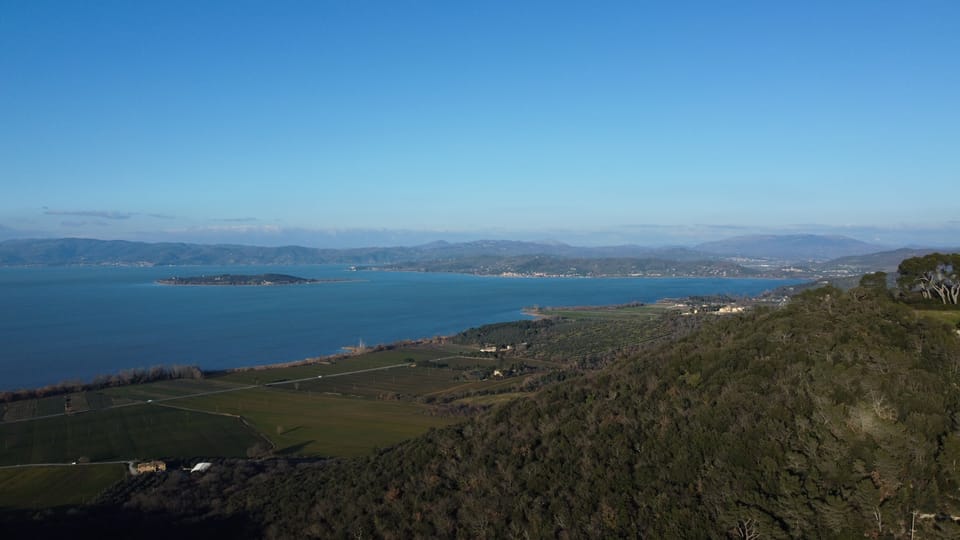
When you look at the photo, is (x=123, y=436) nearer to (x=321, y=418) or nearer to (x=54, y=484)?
(x=54, y=484)

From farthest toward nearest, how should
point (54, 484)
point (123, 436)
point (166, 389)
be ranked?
point (166, 389), point (123, 436), point (54, 484)

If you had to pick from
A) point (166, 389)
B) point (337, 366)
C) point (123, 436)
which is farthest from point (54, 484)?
point (337, 366)

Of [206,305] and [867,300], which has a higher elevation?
[867,300]

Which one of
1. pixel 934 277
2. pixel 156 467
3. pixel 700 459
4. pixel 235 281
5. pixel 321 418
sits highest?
pixel 934 277

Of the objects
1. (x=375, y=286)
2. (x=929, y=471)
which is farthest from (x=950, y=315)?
(x=375, y=286)

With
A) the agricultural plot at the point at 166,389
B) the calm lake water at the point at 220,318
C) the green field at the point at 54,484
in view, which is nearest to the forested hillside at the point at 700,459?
the green field at the point at 54,484

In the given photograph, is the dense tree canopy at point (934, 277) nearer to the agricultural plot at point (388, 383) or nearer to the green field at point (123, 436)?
the green field at point (123, 436)

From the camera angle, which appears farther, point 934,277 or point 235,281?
point 235,281

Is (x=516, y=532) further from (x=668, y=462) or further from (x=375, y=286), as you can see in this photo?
(x=375, y=286)

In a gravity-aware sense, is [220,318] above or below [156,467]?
below
